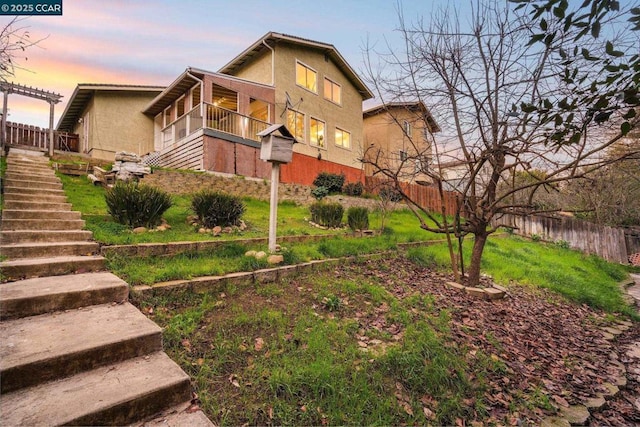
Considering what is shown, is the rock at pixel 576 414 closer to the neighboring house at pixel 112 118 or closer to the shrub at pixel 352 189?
the shrub at pixel 352 189

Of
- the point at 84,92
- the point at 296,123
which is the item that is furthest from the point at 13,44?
the point at 84,92

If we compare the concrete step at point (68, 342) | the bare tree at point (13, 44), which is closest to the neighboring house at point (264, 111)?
the bare tree at point (13, 44)

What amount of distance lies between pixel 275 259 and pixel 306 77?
14.1 meters

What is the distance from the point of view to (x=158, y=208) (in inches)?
235

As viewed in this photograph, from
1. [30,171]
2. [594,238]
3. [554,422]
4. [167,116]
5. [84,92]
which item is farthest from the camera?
[167,116]

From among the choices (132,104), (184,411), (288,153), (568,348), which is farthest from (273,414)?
(132,104)

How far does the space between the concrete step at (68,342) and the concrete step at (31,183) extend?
17.7 ft

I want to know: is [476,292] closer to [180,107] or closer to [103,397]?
[103,397]

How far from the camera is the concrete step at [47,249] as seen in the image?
11.8 feet

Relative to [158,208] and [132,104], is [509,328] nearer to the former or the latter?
[158,208]

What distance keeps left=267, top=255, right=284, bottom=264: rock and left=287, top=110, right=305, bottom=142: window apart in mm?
11170

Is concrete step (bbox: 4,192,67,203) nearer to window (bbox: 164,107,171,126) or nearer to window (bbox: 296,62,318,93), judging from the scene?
window (bbox: 164,107,171,126)

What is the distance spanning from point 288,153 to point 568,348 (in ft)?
18.2

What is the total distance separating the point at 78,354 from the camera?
6.68ft
